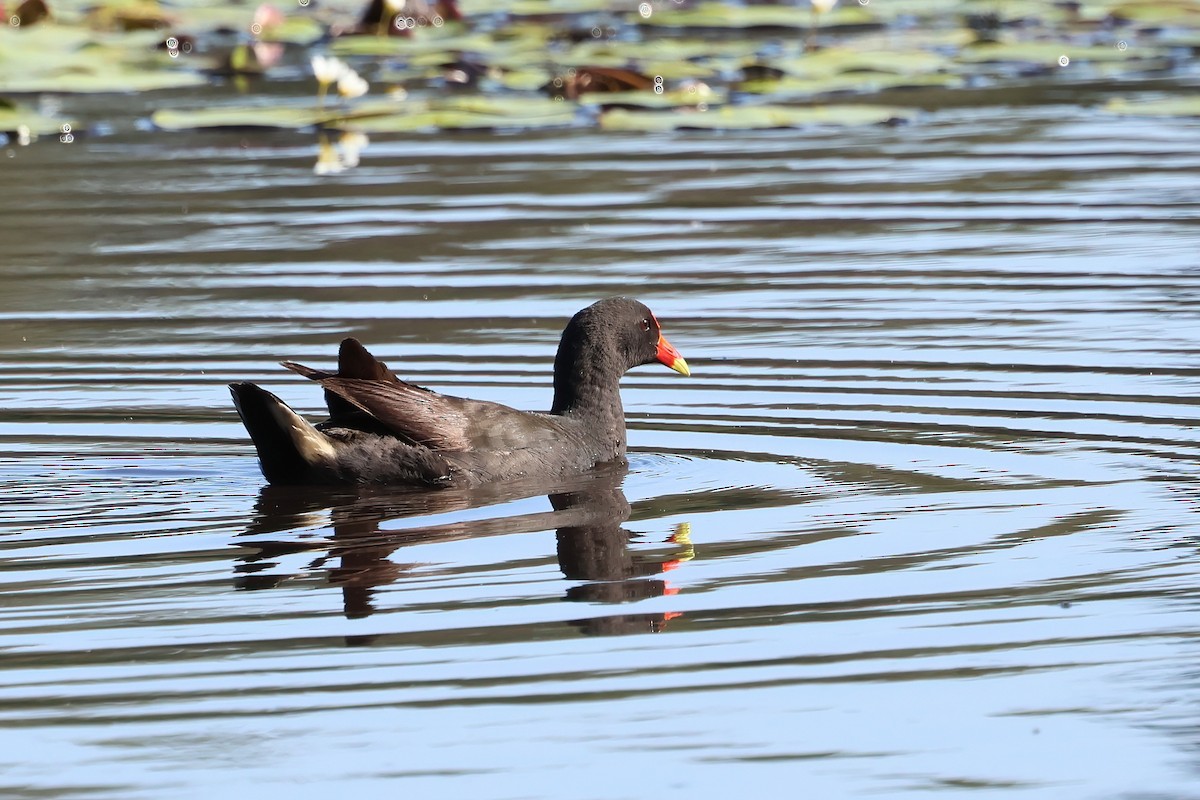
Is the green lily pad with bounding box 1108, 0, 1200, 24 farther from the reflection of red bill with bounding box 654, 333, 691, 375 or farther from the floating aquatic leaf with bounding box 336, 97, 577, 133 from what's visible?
the reflection of red bill with bounding box 654, 333, 691, 375

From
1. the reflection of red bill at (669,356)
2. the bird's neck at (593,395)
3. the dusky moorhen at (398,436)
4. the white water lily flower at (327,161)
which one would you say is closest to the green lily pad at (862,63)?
the white water lily flower at (327,161)

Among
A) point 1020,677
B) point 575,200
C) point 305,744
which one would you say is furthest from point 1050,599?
point 575,200

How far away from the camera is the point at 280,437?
6582mm

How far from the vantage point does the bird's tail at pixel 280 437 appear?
6496 mm

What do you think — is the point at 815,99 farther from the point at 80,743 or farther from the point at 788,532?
the point at 80,743

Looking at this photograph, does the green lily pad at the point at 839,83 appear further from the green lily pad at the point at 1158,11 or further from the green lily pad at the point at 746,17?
the green lily pad at the point at 1158,11

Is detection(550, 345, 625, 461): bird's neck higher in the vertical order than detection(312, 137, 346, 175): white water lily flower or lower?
lower

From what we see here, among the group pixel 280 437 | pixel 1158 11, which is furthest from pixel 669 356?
pixel 1158 11

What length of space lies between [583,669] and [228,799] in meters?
0.96

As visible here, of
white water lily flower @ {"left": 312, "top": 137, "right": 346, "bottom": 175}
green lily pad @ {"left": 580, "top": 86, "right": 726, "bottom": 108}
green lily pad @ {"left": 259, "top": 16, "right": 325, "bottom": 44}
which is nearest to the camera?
white water lily flower @ {"left": 312, "top": 137, "right": 346, "bottom": 175}

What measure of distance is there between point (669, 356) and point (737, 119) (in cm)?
651

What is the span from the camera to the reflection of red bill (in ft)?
25.3

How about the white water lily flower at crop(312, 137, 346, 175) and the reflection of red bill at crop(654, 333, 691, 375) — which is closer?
the reflection of red bill at crop(654, 333, 691, 375)

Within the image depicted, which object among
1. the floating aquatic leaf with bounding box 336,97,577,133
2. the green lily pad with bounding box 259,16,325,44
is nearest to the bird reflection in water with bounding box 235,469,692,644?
the floating aquatic leaf with bounding box 336,97,577,133
